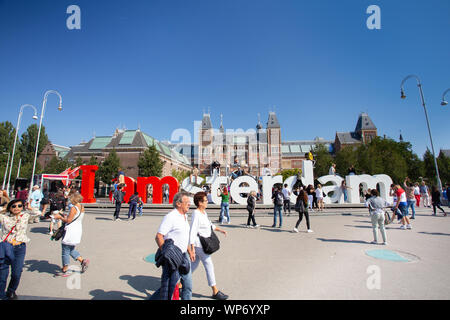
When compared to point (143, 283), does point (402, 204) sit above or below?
above

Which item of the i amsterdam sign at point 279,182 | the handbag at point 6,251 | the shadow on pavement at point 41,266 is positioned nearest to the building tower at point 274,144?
the i amsterdam sign at point 279,182

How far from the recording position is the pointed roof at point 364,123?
72938 millimetres

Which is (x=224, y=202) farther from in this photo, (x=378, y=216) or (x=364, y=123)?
(x=364, y=123)

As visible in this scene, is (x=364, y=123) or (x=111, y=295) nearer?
(x=111, y=295)

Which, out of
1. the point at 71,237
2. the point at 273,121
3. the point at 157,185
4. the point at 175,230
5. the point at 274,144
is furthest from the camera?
the point at 273,121

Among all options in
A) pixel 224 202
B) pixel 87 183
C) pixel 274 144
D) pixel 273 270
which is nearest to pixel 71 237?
pixel 273 270

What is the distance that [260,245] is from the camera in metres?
6.49

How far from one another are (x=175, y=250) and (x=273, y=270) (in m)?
2.63

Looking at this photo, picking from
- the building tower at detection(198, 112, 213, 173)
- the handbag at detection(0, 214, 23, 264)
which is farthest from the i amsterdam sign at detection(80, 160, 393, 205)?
the building tower at detection(198, 112, 213, 173)

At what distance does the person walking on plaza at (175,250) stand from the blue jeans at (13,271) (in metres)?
2.42

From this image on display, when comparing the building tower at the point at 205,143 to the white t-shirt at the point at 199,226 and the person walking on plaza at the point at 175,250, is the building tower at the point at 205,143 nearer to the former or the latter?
the white t-shirt at the point at 199,226

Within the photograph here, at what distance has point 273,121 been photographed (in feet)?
258
